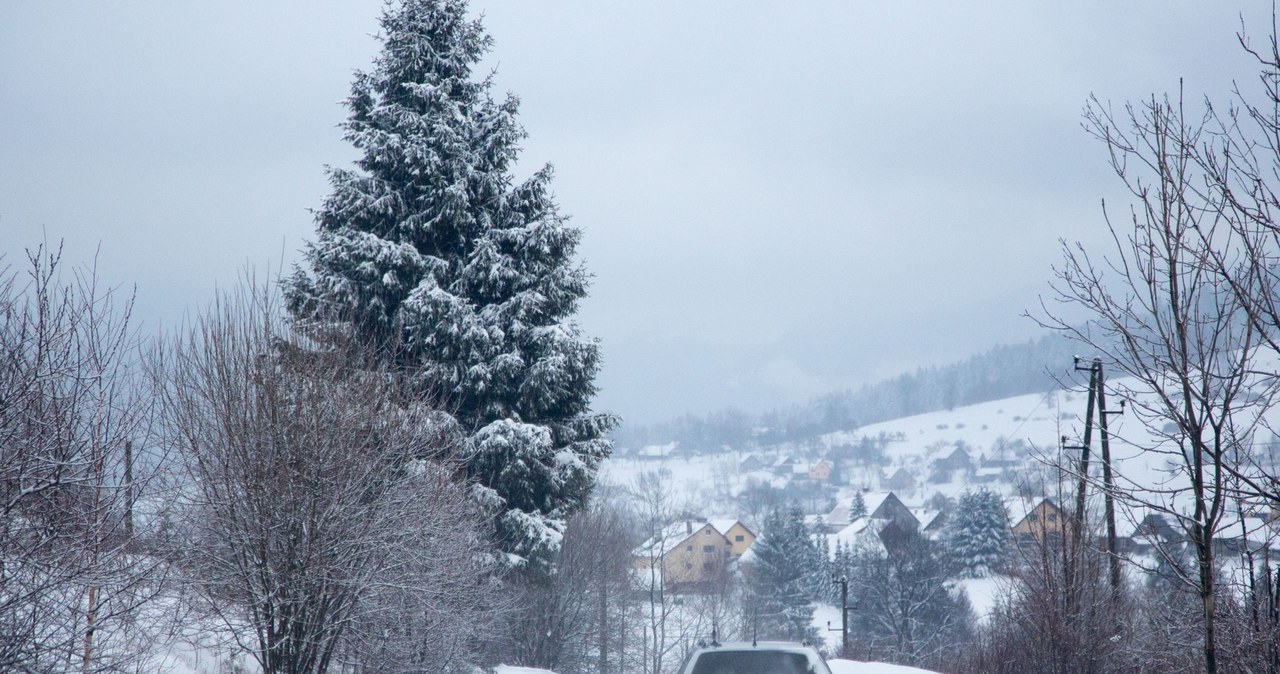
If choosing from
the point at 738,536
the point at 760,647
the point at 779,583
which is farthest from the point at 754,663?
the point at 738,536

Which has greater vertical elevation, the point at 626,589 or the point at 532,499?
the point at 532,499

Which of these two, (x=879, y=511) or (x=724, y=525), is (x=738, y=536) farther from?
(x=879, y=511)

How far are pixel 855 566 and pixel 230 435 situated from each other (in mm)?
73942

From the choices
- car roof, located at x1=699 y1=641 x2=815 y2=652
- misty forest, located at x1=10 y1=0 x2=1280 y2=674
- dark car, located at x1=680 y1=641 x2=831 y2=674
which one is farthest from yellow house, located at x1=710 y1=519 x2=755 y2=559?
dark car, located at x1=680 y1=641 x2=831 y2=674

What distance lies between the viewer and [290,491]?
12.2 meters

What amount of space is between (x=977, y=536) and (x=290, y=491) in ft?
256

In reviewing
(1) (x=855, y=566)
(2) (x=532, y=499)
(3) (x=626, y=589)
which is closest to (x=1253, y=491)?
(2) (x=532, y=499)

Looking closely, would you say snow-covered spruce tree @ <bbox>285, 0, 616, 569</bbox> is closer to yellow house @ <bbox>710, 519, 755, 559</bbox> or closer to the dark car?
the dark car

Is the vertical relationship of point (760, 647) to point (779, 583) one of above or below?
above

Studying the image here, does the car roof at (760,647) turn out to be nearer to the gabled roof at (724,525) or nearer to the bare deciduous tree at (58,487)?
the bare deciduous tree at (58,487)

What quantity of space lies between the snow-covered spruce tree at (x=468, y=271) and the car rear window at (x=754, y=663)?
11504 millimetres

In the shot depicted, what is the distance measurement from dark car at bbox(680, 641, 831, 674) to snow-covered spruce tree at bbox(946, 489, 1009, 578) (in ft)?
247

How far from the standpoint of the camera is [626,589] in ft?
189

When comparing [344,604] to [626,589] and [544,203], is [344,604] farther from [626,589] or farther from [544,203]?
[626,589]
